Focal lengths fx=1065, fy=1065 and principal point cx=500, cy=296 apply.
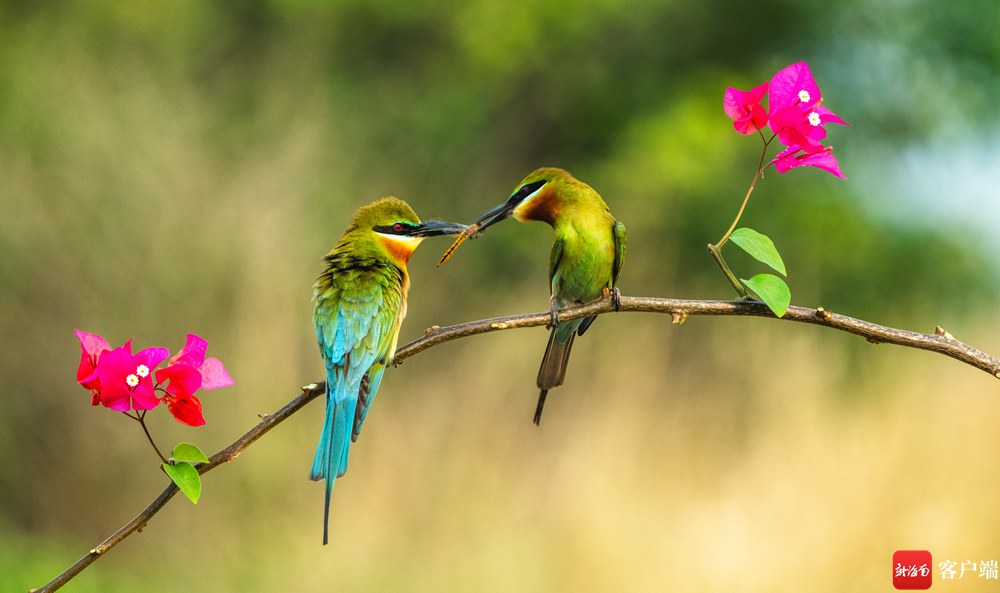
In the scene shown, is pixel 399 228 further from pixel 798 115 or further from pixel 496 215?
pixel 798 115

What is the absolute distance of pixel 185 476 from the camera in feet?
3.49

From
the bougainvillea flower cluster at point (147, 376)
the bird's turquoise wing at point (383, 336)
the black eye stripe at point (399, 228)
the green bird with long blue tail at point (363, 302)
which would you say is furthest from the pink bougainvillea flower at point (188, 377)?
the black eye stripe at point (399, 228)

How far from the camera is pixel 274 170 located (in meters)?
5.77

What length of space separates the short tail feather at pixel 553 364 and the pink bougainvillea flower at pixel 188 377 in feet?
1.37

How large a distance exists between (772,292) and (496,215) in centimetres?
41

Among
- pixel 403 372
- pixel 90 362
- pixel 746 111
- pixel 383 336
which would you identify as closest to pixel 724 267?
pixel 746 111

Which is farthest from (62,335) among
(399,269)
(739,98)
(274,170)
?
(739,98)

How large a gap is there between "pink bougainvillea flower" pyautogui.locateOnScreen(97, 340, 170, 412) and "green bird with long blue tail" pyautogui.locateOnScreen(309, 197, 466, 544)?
0.85ft

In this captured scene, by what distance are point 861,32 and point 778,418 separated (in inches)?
198

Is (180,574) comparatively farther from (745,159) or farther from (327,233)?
(745,159)

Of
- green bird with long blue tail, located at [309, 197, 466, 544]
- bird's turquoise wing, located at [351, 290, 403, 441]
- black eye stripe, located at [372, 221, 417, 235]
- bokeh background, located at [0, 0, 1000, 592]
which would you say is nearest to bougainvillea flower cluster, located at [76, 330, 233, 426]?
green bird with long blue tail, located at [309, 197, 466, 544]

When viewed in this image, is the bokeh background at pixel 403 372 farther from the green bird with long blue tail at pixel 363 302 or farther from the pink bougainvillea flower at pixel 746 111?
the pink bougainvillea flower at pixel 746 111

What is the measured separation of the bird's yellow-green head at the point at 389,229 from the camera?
1.48 m

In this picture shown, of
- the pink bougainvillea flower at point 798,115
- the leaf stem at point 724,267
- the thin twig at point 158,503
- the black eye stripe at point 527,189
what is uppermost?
the black eye stripe at point 527,189
